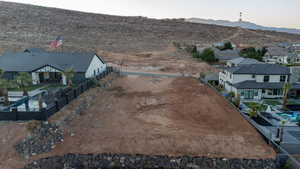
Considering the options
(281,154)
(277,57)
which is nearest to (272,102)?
(281,154)

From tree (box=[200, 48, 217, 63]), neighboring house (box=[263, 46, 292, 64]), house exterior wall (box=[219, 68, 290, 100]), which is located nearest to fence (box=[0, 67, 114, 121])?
house exterior wall (box=[219, 68, 290, 100])

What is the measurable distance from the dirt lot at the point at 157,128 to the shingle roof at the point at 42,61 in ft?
16.1

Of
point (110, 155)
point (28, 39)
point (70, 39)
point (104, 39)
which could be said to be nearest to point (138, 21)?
point (104, 39)

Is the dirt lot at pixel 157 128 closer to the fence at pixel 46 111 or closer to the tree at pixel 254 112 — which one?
the fence at pixel 46 111

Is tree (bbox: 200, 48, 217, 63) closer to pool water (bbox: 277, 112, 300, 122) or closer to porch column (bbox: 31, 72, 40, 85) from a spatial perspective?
pool water (bbox: 277, 112, 300, 122)

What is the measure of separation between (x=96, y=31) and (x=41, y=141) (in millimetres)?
75883

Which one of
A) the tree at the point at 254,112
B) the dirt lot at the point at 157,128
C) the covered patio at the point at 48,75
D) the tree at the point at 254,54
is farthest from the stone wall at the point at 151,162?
the tree at the point at 254,54

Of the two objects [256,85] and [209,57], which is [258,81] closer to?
[256,85]

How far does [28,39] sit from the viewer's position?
206 feet

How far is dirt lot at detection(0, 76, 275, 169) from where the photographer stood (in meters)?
13.9

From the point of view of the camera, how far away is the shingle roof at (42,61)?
26370 mm

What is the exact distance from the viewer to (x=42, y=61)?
89.9ft

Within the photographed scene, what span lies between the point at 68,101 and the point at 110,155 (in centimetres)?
835

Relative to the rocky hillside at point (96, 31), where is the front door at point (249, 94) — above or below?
below
